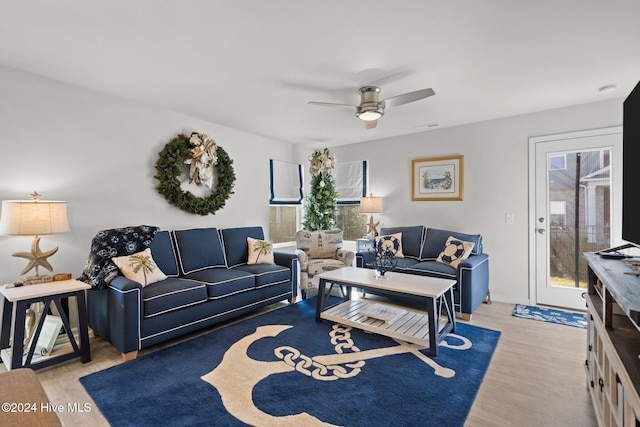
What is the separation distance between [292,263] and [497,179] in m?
2.95

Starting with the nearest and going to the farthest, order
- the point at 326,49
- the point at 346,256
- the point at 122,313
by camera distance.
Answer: the point at 326,49 → the point at 122,313 → the point at 346,256

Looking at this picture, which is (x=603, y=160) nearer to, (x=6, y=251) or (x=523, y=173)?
(x=523, y=173)

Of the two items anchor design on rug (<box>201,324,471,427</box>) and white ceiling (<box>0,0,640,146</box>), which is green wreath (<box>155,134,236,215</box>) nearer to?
white ceiling (<box>0,0,640,146</box>)

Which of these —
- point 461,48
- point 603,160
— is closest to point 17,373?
point 461,48

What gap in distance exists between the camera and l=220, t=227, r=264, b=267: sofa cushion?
4.14 m

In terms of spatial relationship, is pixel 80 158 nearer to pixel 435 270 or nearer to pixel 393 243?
pixel 393 243

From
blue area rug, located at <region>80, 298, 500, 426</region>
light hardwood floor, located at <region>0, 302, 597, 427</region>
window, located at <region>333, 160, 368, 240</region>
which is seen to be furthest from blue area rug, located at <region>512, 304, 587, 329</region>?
window, located at <region>333, 160, 368, 240</region>

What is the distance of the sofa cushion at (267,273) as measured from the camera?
12.0 ft

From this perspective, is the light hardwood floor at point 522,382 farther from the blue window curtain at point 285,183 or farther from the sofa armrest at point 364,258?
the blue window curtain at point 285,183

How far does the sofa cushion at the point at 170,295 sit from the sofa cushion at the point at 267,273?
2.17 feet

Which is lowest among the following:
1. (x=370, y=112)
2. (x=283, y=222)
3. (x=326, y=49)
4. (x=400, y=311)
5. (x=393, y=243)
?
(x=400, y=311)

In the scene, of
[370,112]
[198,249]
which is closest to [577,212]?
[370,112]

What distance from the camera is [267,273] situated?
374 cm

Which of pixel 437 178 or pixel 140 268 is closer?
pixel 140 268
